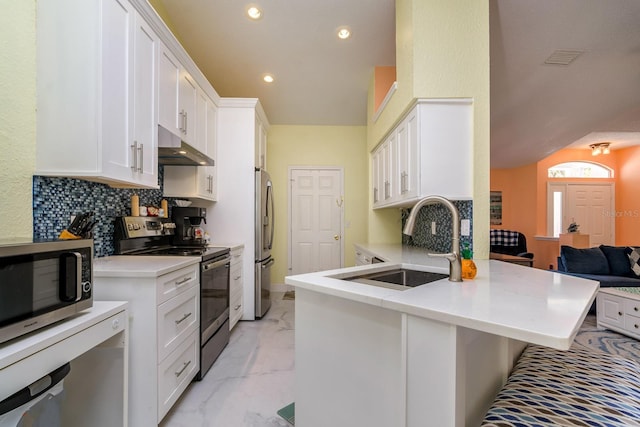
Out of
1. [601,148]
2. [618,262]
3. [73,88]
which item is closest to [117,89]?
[73,88]

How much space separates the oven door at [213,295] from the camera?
2.04 m

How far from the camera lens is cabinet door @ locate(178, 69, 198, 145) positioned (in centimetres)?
234

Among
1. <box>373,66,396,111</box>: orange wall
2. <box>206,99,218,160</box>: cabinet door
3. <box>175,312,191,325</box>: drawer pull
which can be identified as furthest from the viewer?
<box>373,66,396,111</box>: orange wall

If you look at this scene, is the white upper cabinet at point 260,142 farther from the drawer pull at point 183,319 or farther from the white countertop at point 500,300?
the white countertop at point 500,300

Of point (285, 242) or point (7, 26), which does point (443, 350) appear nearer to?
point (7, 26)

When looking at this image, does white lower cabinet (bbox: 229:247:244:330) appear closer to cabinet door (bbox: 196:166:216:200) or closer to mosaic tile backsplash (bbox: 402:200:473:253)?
cabinet door (bbox: 196:166:216:200)

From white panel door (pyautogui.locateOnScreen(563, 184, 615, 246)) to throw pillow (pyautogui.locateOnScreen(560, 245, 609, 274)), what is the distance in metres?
2.77

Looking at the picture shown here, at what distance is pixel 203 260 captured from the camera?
2045mm

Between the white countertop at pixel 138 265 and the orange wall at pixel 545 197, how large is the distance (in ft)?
23.2

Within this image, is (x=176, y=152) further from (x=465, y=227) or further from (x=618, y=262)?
(x=618, y=262)

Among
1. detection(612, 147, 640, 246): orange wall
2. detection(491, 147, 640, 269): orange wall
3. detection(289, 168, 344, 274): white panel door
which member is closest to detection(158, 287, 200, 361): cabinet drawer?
detection(289, 168, 344, 274): white panel door

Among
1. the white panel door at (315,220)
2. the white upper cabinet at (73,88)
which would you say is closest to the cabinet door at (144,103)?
the white upper cabinet at (73,88)

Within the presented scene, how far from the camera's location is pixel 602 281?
3.49 m

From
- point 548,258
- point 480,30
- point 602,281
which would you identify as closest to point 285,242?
point 480,30
